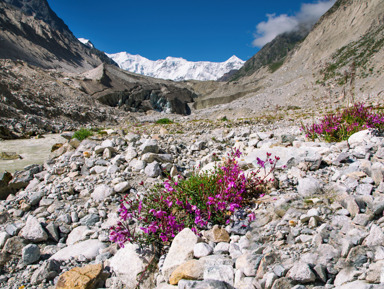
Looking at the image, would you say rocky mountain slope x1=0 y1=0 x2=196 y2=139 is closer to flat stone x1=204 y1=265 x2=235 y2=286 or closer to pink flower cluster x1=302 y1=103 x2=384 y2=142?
pink flower cluster x1=302 y1=103 x2=384 y2=142

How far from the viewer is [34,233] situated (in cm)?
379

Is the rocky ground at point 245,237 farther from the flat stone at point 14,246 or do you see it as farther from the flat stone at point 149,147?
the flat stone at point 149,147

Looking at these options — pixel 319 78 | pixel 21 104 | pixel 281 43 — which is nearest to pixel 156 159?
pixel 21 104

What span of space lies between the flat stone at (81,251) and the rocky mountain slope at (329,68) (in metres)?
26.4

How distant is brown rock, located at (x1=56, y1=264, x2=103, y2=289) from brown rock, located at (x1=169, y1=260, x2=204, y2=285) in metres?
0.90

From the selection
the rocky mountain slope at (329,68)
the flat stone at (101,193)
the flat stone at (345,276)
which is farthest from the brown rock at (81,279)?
the rocky mountain slope at (329,68)

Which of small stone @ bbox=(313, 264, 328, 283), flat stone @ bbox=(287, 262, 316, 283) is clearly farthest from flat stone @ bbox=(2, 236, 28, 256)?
small stone @ bbox=(313, 264, 328, 283)

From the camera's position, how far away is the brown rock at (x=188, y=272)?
88.4 inches

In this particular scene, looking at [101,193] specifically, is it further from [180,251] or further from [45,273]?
[180,251]

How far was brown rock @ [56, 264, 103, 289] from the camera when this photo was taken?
259cm

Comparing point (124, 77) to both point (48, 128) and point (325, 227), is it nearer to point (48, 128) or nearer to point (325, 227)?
point (48, 128)

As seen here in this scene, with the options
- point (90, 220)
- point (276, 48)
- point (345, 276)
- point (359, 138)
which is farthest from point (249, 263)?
point (276, 48)

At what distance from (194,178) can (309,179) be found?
5.20ft

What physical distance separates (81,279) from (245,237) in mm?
1823
